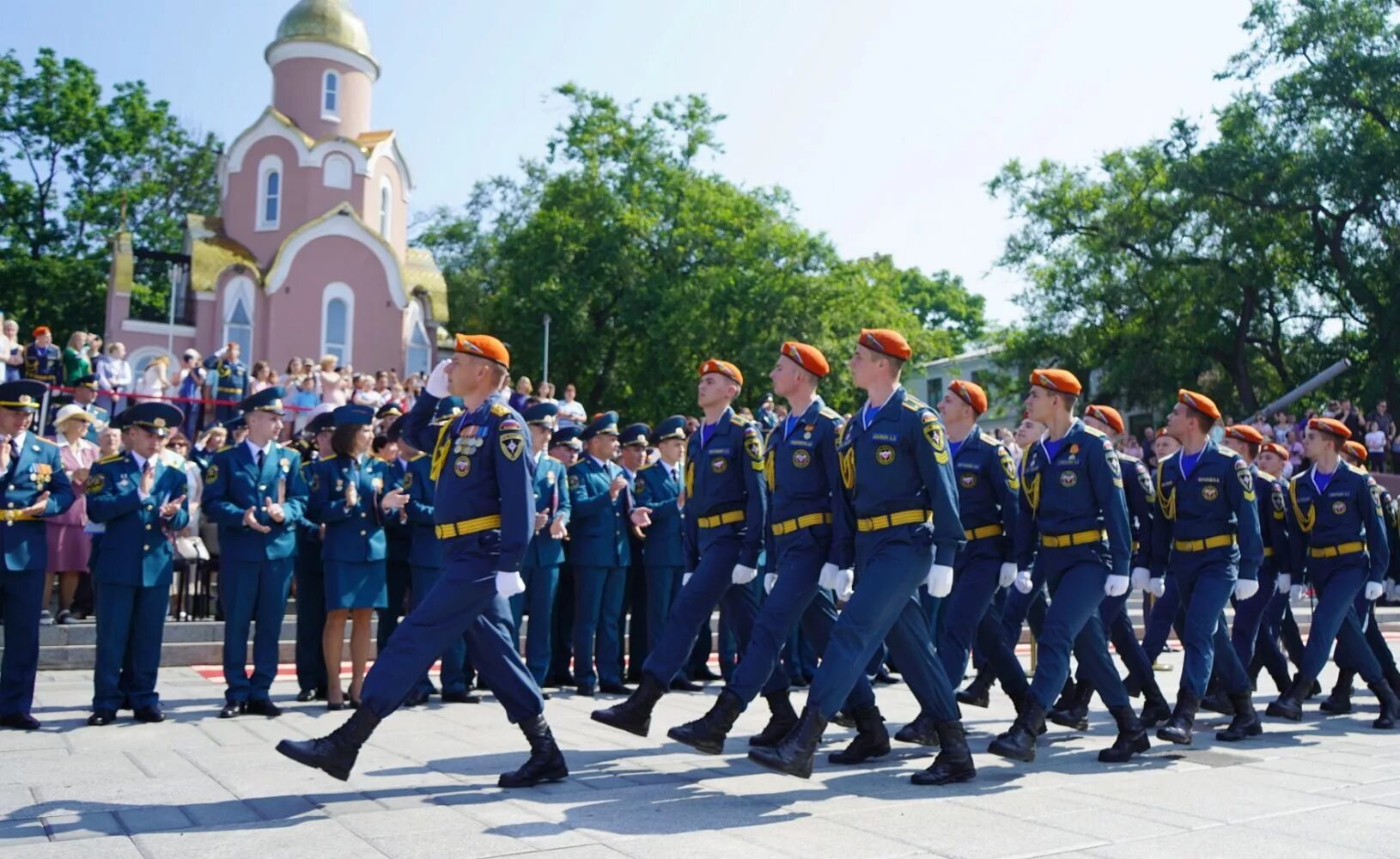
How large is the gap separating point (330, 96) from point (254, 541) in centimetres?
3532

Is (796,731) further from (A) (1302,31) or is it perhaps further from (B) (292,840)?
(A) (1302,31)

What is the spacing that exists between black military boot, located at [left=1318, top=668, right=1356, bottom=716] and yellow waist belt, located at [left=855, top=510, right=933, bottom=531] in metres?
5.40

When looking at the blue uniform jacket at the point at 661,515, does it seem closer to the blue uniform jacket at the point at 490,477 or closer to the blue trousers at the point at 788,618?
the blue trousers at the point at 788,618

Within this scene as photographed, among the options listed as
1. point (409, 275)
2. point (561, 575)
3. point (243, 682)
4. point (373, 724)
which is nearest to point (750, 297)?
point (409, 275)

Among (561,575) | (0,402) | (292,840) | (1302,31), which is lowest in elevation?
(292,840)

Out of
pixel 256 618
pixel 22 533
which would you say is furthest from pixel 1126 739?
pixel 22 533

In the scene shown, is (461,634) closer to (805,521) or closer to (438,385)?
(438,385)

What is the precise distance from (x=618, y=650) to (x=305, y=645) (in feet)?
8.33

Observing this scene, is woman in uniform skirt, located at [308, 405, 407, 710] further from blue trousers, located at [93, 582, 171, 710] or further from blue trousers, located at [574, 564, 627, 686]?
blue trousers, located at [574, 564, 627, 686]

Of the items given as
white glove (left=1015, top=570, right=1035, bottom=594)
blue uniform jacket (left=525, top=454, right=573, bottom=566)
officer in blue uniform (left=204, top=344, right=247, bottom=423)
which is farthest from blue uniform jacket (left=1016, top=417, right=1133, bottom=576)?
officer in blue uniform (left=204, top=344, right=247, bottom=423)

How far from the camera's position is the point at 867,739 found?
7090 mm

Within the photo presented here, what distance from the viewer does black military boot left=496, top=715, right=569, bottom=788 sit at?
6016mm

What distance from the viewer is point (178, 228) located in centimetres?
4741

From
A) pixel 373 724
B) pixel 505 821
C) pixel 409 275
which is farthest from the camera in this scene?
pixel 409 275
